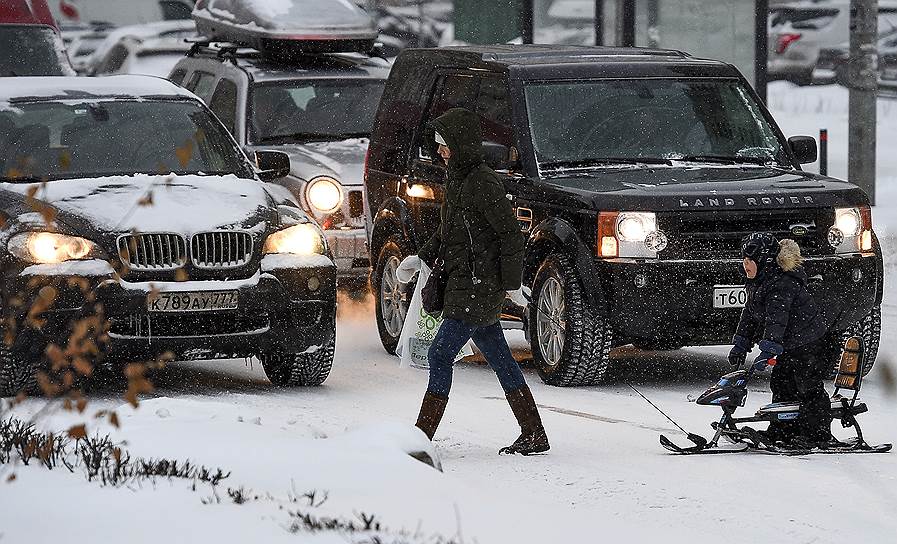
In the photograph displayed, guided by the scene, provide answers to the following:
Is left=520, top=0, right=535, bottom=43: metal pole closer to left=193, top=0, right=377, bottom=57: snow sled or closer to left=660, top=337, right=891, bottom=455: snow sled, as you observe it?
left=193, top=0, right=377, bottom=57: snow sled

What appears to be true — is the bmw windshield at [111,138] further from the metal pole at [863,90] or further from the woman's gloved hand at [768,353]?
the metal pole at [863,90]

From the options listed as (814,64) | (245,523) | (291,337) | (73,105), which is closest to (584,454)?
(291,337)

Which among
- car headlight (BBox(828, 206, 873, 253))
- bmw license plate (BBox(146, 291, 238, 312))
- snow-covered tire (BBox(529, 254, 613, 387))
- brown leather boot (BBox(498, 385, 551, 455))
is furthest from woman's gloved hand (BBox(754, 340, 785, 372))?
bmw license plate (BBox(146, 291, 238, 312))

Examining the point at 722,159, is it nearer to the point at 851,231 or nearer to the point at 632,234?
the point at 851,231

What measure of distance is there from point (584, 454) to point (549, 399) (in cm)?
159

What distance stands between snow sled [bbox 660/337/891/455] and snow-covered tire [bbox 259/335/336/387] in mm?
2596

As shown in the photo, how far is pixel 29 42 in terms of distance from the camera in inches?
702

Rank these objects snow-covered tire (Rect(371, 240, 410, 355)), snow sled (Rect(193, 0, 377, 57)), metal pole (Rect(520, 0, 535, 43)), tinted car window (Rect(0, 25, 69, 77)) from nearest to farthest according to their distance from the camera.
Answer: snow-covered tire (Rect(371, 240, 410, 355)) → snow sled (Rect(193, 0, 377, 57)) → tinted car window (Rect(0, 25, 69, 77)) → metal pole (Rect(520, 0, 535, 43))

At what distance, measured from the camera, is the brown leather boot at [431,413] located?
838cm

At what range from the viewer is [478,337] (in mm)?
8414

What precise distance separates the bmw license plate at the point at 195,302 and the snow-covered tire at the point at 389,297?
2238mm

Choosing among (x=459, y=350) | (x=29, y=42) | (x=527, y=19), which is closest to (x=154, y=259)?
(x=459, y=350)

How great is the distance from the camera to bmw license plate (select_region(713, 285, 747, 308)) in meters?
10.1

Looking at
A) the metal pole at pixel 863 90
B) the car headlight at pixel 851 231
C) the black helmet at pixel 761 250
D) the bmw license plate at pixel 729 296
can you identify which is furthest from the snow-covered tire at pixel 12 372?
the metal pole at pixel 863 90
